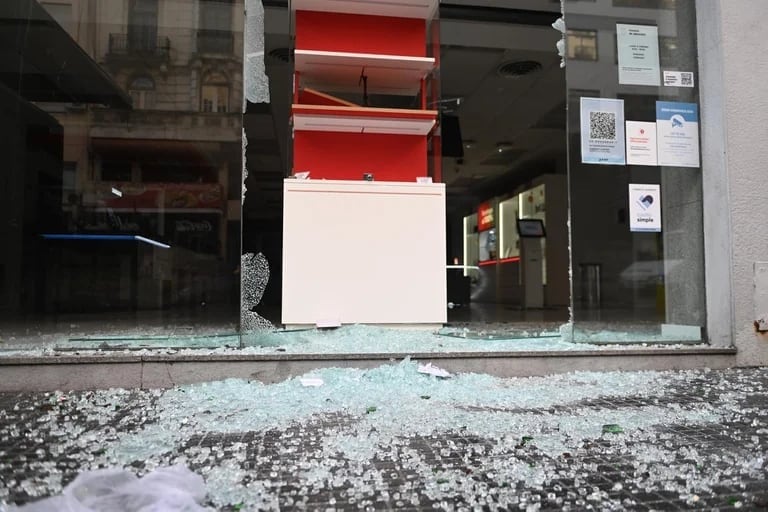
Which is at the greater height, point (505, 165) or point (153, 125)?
point (505, 165)

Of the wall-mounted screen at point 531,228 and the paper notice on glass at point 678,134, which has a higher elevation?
the wall-mounted screen at point 531,228

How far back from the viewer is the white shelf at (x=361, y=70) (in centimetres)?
378

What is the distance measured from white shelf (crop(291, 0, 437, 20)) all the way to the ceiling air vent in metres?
3.08

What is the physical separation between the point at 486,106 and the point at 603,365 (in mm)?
6678

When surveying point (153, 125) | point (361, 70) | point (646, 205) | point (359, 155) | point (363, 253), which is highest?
point (153, 125)

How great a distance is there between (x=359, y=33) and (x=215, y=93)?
5.55 ft

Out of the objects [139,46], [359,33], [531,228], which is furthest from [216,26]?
[531,228]

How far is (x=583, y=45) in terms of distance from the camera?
3393mm

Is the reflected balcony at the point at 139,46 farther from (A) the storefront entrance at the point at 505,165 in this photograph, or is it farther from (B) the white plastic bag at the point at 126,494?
(B) the white plastic bag at the point at 126,494

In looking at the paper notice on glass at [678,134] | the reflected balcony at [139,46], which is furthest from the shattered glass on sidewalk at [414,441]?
the reflected balcony at [139,46]

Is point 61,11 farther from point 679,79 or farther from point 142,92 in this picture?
point 679,79

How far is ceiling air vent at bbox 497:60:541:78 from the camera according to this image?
263 inches

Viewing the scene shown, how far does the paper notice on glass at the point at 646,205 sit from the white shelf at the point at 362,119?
1468 millimetres

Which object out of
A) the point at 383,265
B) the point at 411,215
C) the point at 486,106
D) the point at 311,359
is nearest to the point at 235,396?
the point at 311,359
